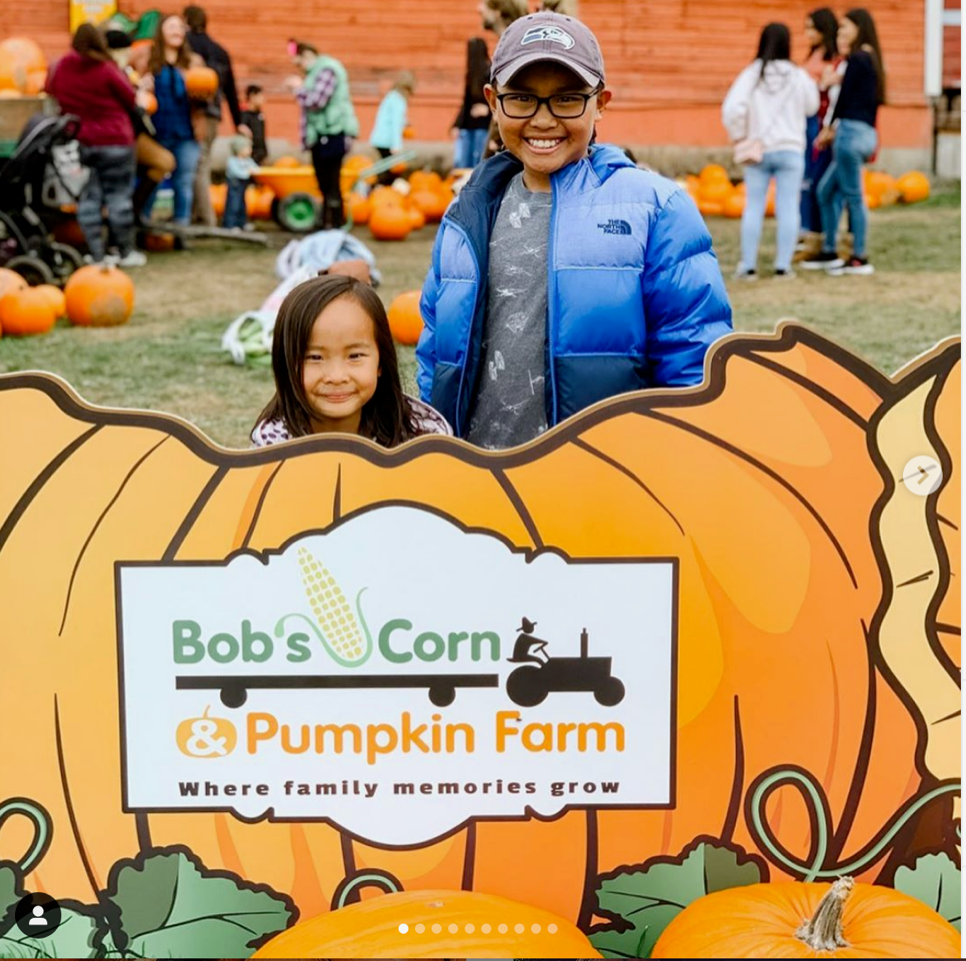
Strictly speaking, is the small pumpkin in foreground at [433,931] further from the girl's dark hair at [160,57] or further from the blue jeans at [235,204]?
the blue jeans at [235,204]

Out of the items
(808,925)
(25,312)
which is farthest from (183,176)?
(808,925)

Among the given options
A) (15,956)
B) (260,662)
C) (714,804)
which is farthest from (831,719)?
(15,956)

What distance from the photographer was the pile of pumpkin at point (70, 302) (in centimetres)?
752

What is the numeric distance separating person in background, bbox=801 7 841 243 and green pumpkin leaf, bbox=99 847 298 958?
894 cm

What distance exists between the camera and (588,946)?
6.52 ft

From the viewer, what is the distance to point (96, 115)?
9.66 meters

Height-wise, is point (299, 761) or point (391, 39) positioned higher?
point (391, 39)

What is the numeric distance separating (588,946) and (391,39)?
50.1 ft

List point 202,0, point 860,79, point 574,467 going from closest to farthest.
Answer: point 574,467 → point 860,79 → point 202,0

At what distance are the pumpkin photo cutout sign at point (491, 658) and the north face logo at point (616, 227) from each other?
26.1 inches

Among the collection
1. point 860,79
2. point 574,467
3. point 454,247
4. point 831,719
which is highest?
point 860,79

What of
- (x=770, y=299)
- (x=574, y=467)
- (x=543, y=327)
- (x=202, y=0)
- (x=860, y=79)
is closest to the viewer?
(x=574, y=467)

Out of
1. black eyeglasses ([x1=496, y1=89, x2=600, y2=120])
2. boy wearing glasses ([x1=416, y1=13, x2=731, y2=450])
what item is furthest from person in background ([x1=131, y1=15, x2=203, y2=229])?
black eyeglasses ([x1=496, y1=89, x2=600, y2=120])

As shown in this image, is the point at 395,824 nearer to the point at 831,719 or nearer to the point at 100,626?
the point at 100,626
